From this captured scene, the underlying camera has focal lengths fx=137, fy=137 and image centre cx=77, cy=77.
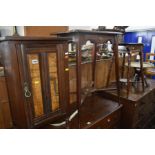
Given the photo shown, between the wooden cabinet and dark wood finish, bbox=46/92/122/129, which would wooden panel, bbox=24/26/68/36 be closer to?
the wooden cabinet

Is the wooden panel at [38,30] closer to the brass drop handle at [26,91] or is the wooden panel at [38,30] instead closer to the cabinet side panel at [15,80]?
the cabinet side panel at [15,80]

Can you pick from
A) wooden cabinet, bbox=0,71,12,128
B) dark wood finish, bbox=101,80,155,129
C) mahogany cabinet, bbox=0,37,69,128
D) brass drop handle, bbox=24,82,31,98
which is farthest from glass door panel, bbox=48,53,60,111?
dark wood finish, bbox=101,80,155,129

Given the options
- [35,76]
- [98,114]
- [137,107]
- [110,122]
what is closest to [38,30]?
[35,76]

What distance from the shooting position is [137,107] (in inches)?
73.6

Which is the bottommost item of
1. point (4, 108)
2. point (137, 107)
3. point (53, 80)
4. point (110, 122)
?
point (110, 122)

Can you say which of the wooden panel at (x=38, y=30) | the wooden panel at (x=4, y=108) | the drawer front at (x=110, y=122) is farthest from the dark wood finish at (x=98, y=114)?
the wooden panel at (x=38, y=30)

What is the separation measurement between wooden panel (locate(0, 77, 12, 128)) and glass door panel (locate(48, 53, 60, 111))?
0.45 meters

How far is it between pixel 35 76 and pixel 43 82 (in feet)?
0.27

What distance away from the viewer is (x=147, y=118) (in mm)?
2299

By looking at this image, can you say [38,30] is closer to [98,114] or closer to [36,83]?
[36,83]

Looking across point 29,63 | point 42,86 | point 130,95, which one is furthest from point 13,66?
point 130,95

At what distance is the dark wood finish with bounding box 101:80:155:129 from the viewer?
1849 millimetres

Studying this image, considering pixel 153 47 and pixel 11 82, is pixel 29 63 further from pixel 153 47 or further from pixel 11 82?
pixel 153 47

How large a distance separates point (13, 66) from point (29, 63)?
108 mm
